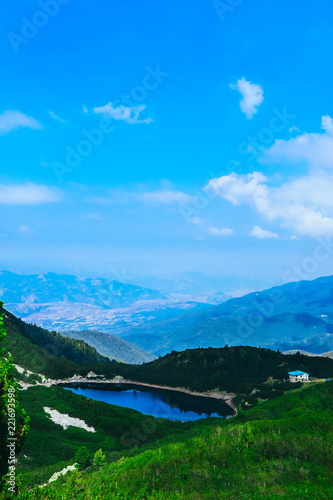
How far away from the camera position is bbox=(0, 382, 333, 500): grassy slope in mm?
21375

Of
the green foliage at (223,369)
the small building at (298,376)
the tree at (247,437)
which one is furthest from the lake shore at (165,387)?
the tree at (247,437)

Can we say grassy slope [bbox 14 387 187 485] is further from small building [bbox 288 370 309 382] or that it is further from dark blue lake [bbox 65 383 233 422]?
small building [bbox 288 370 309 382]

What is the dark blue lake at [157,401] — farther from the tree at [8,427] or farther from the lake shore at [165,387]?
the tree at [8,427]

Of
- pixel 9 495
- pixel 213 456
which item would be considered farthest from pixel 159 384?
pixel 9 495

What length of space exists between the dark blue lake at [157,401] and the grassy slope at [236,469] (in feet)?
174

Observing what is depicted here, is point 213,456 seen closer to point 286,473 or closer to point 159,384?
point 286,473

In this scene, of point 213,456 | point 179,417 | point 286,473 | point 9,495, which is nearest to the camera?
point 9,495

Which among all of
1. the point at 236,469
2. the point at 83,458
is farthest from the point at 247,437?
the point at 83,458

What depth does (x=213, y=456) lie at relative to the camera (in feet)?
93.7

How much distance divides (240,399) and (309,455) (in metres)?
66.2

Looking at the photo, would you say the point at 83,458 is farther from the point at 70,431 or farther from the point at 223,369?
the point at 223,369

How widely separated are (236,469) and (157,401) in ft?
254

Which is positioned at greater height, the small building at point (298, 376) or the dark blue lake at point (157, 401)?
the small building at point (298, 376)

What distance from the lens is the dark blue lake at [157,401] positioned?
280 ft
